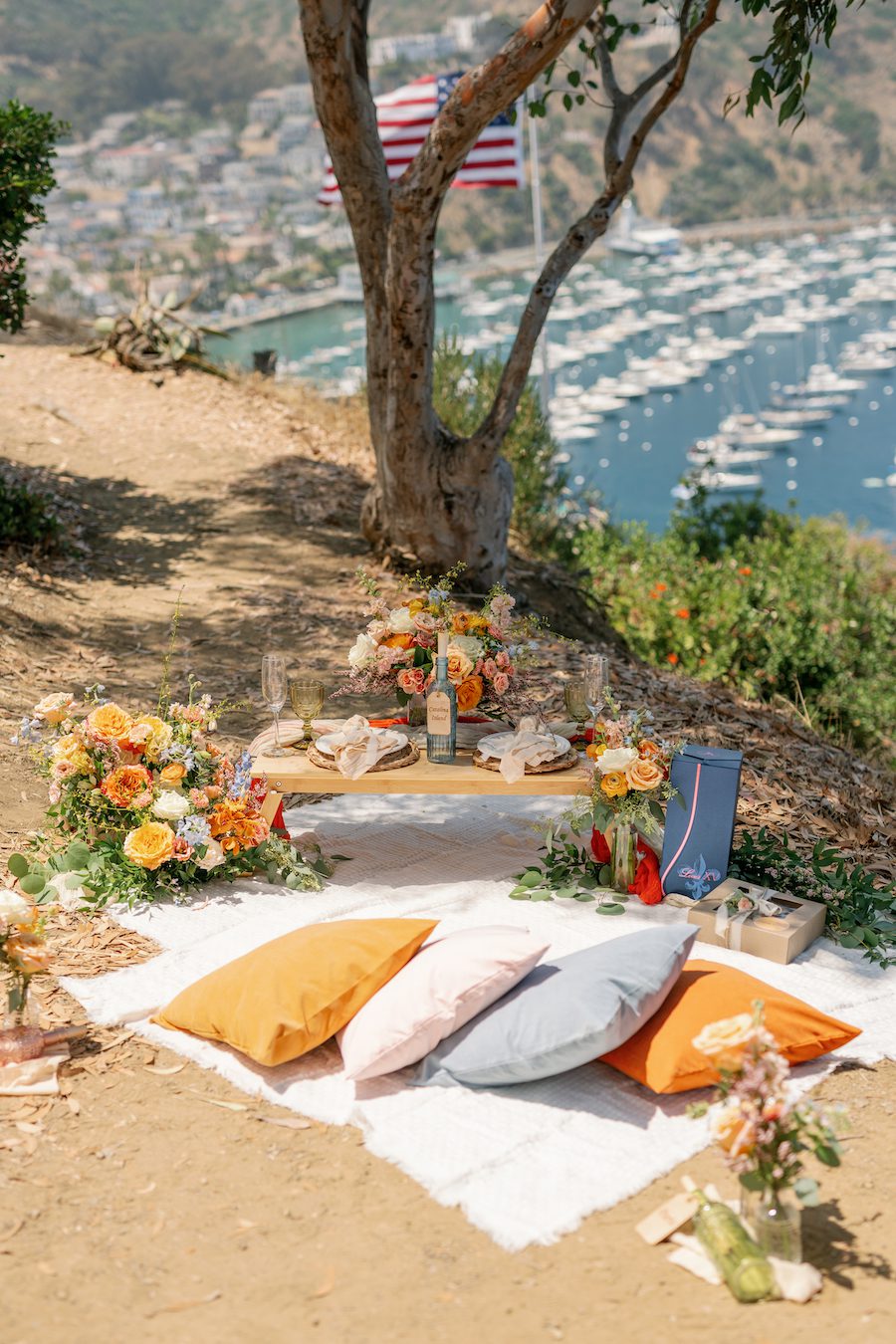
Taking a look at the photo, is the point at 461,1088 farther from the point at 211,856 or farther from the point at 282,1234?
the point at 211,856

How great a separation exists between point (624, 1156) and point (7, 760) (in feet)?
11.2

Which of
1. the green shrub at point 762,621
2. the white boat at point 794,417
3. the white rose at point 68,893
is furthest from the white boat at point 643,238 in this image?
the white rose at point 68,893

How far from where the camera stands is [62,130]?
8703mm

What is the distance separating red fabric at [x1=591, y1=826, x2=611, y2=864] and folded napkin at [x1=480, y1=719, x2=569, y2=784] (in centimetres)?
37

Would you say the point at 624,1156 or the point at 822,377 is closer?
the point at 624,1156

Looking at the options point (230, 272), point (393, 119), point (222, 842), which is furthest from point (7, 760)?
point (230, 272)

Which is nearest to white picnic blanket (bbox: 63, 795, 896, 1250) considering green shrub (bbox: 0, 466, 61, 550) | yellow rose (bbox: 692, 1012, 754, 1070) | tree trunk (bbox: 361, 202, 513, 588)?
yellow rose (bbox: 692, 1012, 754, 1070)

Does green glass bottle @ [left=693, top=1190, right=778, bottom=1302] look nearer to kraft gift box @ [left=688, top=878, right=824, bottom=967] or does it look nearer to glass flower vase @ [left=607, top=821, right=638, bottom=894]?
kraft gift box @ [left=688, top=878, right=824, bottom=967]

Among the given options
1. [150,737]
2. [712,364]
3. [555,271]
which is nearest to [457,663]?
[150,737]

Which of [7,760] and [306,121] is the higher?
[306,121]

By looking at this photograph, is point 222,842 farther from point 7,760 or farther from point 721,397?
point 721,397

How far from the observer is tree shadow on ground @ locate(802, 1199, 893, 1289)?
2912 mm

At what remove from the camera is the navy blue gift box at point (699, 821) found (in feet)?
15.1

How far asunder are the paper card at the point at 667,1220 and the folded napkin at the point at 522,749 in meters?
1.82
